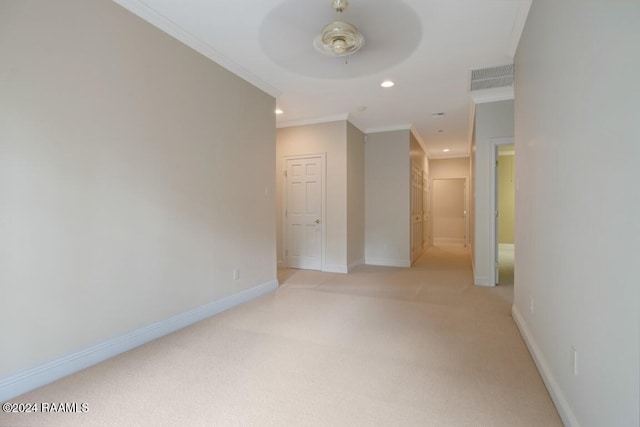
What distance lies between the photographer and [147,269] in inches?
102

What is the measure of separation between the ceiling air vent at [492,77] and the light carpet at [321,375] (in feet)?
9.03

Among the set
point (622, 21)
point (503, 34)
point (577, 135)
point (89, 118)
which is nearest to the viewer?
point (622, 21)

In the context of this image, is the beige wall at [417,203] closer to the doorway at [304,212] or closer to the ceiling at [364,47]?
the ceiling at [364,47]

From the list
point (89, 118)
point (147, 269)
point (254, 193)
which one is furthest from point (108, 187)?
point (254, 193)

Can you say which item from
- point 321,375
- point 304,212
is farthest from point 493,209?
point 321,375

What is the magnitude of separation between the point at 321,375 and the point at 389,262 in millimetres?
4278

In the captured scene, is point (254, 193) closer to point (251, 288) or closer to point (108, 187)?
point (251, 288)

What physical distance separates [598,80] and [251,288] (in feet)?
11.8

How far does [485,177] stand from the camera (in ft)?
14.6

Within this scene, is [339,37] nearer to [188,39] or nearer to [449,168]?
[188,39]

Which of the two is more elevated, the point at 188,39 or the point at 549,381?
the point at 188,39

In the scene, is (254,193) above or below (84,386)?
above

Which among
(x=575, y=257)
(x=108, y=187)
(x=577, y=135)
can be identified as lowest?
(x=575, y=257)

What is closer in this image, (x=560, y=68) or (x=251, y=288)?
(x=560, y=68)
